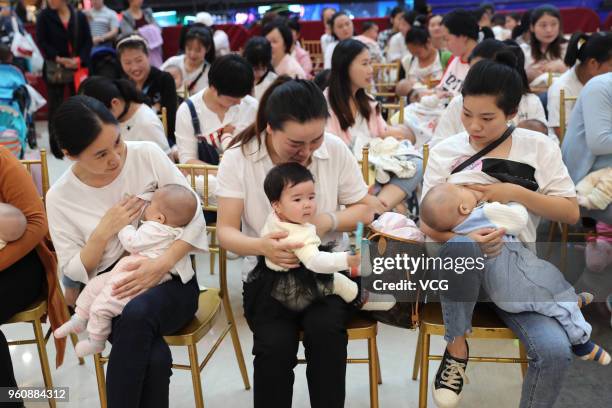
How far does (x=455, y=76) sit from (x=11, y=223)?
2828mm

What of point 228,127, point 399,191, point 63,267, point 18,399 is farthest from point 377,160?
point 18,399

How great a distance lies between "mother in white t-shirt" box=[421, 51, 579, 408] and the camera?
5.83ft

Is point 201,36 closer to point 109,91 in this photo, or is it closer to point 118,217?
point 109,91

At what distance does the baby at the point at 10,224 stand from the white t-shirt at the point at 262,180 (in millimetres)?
703

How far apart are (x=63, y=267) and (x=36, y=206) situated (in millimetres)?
307

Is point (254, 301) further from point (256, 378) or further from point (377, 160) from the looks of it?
point (377, 160)

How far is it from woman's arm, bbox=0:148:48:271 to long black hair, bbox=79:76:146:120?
0.80m

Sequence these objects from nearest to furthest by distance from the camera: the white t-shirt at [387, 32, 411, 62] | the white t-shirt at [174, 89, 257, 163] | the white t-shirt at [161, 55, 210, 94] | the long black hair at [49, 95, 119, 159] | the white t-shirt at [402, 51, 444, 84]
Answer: the long black hair at [49, 95, 119, 159] → the white t-shirt at [174, 89, 257, 163] → the white t-shirt at [161, 55, 210, 94] → the white t-shirt at [402, 51, 444, 84] → the white t-shirt at [387, 32, 411, 62]

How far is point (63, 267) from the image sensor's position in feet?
6.49

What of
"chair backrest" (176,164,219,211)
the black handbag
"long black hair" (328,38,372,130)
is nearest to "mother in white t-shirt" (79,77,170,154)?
"chair backrest" (176,164,219,211)

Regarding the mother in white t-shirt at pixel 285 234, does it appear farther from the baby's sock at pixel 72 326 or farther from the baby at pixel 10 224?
the baby at pixel 10 224

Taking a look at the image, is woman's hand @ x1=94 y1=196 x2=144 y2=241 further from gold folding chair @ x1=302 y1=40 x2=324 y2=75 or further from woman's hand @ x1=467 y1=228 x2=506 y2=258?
gold folding chair @ x1=302 y1=40 x2=324 y2=75

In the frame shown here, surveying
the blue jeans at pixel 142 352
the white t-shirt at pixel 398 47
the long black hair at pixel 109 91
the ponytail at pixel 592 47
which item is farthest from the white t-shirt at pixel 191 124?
the white t-shirt at pixel 398 47

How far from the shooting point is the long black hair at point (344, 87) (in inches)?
122
